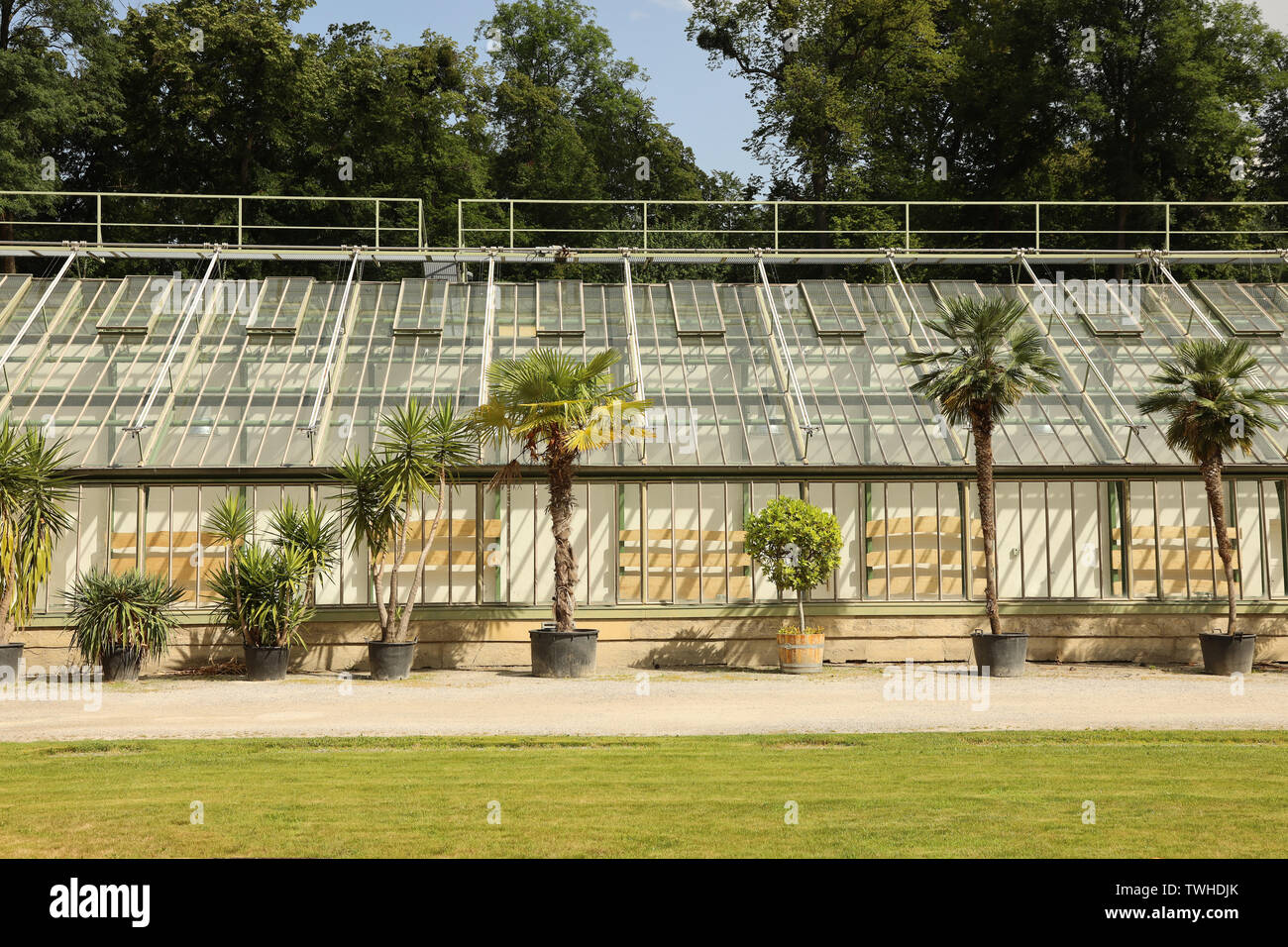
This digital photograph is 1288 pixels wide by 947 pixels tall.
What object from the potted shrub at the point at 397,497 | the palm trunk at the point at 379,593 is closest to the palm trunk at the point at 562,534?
the potted shrub at the point at 397,497

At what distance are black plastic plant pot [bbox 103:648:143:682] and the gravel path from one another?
0.38 meters

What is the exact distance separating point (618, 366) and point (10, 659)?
12.5 meters

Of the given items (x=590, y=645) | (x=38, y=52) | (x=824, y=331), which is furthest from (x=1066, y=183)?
(x=38, y=52)

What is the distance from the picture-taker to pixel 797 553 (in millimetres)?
19594

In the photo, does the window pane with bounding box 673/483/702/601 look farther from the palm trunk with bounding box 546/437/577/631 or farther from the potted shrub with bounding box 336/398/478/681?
the potted shrub with bounding box 336/398/478/681

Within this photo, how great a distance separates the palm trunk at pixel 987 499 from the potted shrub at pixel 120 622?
13.5 m

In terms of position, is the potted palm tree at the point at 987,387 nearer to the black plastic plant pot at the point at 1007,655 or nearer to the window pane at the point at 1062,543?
the black plastic plant pot at the point at 1007,655

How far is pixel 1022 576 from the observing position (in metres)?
21.5

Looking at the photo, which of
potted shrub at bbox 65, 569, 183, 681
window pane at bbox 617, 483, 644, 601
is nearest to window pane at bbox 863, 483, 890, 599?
window pane at bbox 617, 483, 644, 601

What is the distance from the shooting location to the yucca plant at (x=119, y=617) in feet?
57.7

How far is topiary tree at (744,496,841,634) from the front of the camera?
19.3 meters

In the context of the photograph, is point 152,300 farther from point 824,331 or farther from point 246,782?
point 246,782

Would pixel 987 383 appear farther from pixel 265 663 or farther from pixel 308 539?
pixel 265 663

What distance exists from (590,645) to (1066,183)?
3114 cm
